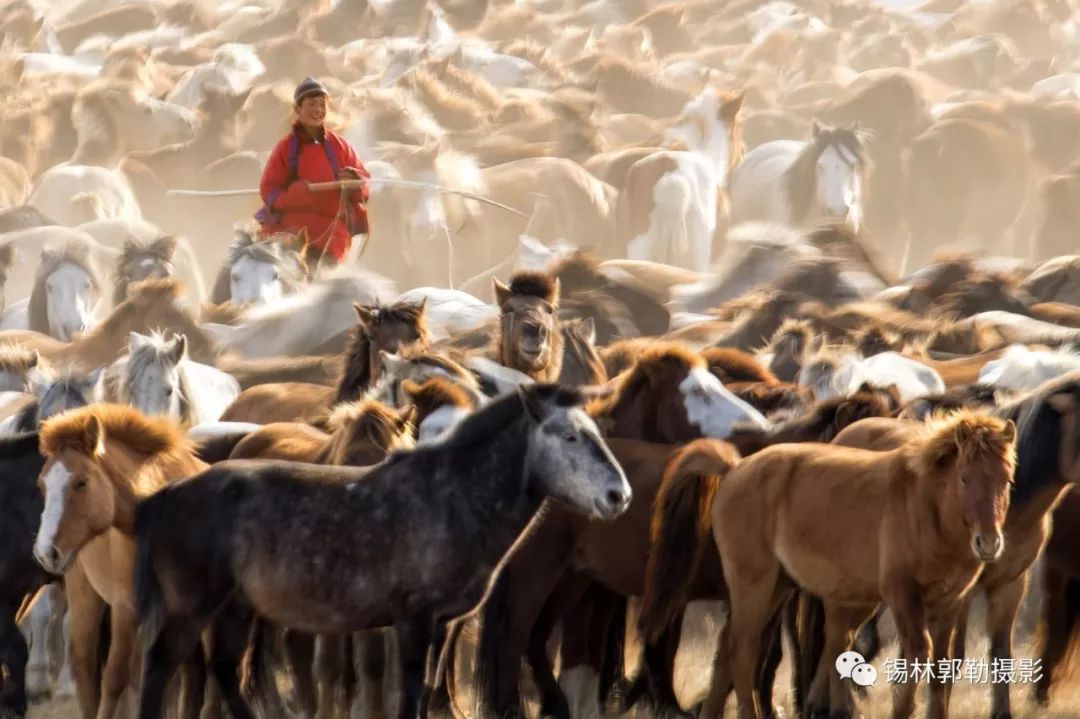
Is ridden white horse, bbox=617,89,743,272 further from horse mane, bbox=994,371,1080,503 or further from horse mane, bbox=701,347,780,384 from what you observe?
horse mane, bbox=994,371,1080,503

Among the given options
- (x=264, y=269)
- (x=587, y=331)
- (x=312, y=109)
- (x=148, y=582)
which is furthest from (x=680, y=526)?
(x=264, y=269)

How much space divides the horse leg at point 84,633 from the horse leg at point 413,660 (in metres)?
1.38

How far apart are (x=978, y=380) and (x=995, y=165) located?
1827 cm

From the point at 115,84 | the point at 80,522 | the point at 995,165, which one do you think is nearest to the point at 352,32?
the point at 115,84

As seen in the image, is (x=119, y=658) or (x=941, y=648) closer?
(x=941, y=648)

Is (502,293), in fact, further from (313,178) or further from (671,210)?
(671,210)

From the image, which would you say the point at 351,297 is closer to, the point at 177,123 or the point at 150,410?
the point at 150,410

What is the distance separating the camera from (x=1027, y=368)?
11.2 metres

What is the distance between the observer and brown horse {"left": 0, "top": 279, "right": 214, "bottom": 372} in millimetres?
14094

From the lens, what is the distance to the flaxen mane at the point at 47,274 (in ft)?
55.8

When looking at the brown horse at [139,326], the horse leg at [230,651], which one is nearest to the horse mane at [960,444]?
the horse leg at [230,651]

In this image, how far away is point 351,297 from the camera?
579 inches

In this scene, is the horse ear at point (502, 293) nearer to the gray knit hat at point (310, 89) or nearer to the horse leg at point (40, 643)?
the horse leg at point (40, 643)

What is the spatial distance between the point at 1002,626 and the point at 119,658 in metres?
3.07
